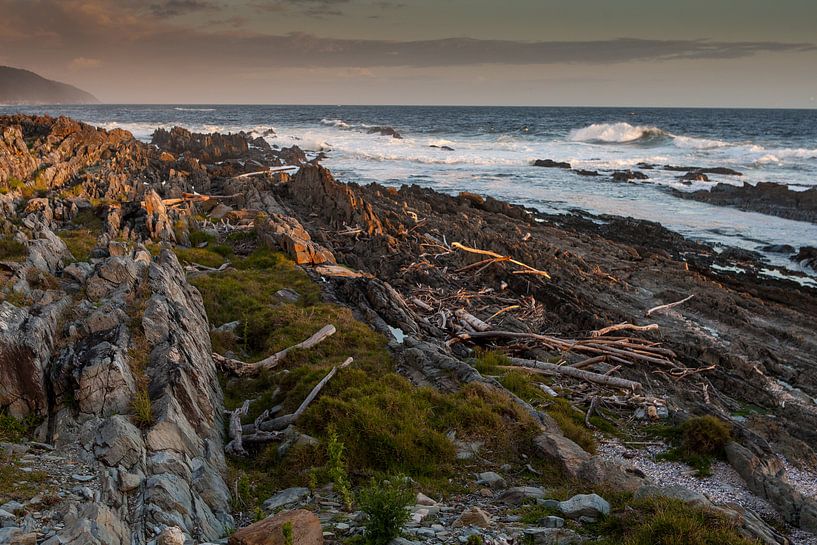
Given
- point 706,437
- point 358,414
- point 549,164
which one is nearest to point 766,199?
point 549,164

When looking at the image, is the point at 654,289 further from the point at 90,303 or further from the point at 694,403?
the point at 90,303

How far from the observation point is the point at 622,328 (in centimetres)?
1728

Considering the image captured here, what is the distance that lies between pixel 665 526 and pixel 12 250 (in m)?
14.8

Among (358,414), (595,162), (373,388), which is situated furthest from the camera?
(595,162)

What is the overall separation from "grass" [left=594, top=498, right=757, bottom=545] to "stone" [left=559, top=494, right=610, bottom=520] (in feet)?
0.55

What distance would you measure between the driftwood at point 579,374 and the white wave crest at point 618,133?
96966 mm

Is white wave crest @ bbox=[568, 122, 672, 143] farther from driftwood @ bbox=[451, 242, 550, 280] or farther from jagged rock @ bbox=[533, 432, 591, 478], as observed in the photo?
jagged rock @ bbox=[533, 432, 591, 478]

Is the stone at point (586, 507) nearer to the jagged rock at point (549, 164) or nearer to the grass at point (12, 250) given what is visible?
the grass at point (12, 250)

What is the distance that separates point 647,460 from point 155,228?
19.3m

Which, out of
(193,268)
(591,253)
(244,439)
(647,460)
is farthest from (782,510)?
(591,253)

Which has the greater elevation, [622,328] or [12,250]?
[12,250]

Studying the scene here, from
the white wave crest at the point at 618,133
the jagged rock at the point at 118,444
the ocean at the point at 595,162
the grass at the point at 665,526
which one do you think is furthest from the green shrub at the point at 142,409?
the white wave crest at the point at 618,133

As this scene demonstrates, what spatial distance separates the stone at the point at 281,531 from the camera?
19.0 feet

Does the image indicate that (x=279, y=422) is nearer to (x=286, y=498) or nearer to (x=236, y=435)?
(x=236, y=435)
